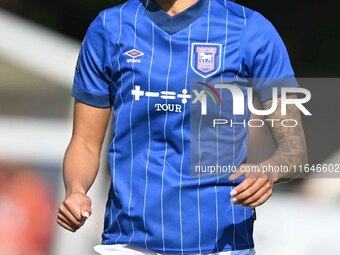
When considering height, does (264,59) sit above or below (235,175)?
above

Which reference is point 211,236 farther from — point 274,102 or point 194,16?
point 194,16

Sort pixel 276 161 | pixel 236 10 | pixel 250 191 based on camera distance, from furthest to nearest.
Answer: pixel 236 10 < pixel 276 161 < pixel 250 191

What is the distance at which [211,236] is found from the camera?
8.95 feet

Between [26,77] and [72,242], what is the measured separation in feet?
2.62

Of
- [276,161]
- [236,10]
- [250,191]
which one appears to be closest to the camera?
[250,191]

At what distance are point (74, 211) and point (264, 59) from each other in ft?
2.21

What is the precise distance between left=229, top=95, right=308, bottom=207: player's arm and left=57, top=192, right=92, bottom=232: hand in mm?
411

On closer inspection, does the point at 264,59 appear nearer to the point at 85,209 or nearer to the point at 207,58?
the point at 207,58

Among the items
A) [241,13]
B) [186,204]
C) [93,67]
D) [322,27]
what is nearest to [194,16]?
[241,13]

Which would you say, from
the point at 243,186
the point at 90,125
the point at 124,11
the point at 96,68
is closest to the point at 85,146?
the point at 90,125

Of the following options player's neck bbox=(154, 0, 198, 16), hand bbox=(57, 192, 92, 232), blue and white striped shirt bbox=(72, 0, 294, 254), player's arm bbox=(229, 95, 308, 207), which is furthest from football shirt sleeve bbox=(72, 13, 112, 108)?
player's arm bbox=(229, 95, 308, 207)

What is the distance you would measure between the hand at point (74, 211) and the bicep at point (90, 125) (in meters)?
0.21

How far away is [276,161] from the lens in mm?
2695

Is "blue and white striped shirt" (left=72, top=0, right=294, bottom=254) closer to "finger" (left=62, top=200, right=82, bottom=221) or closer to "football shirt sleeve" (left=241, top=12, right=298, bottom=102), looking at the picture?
"football shirt sleeve" (left=241, top=12, right=298, bottom=102)
